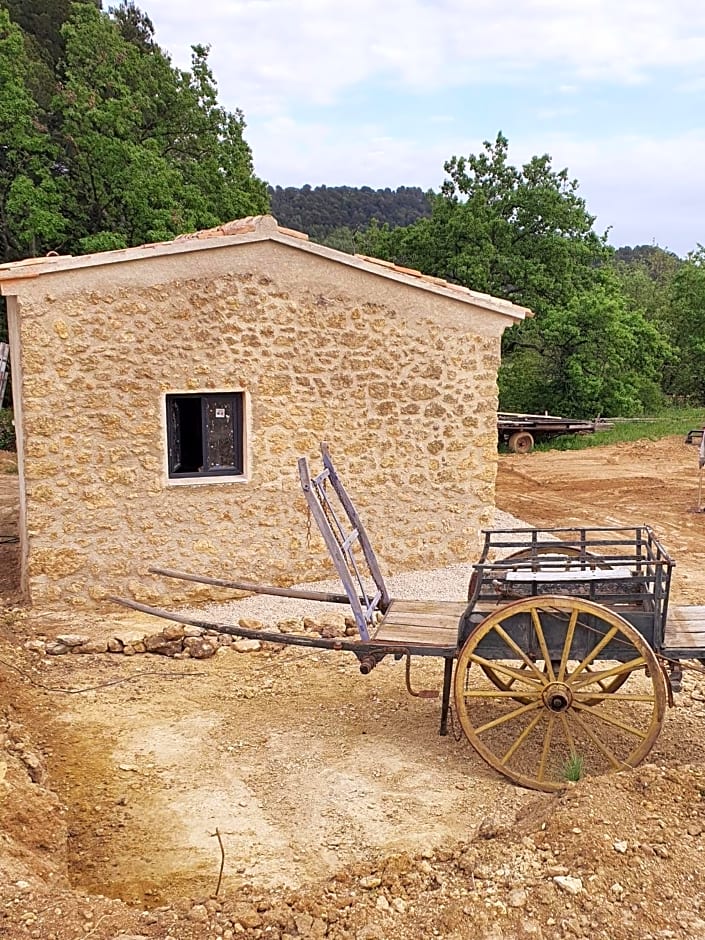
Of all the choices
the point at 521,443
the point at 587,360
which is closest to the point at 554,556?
the point at 521,443

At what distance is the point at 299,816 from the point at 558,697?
177 centimetres

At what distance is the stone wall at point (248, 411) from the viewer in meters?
8.36

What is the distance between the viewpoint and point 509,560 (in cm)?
600

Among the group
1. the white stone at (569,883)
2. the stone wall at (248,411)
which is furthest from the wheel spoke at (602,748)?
the stone wall at (248,411)

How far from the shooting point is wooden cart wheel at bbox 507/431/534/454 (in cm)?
2238

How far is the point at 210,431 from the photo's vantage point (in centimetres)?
898

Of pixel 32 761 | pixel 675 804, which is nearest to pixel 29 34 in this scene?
pixel 32 761

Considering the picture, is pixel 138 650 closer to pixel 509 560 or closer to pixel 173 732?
pixel 173 732

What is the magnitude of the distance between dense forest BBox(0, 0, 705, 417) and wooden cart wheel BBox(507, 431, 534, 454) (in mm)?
3133

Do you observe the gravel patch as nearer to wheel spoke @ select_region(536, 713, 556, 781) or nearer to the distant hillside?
wheel spoke @ select_region(536, 713, 556, 781)

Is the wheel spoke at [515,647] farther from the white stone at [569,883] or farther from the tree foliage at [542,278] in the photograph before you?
the tree foliage at [542,278]

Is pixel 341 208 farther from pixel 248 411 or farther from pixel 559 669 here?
pixel 559 669

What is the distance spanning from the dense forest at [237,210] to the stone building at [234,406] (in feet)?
44.8

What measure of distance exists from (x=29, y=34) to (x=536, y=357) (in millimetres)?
21104
